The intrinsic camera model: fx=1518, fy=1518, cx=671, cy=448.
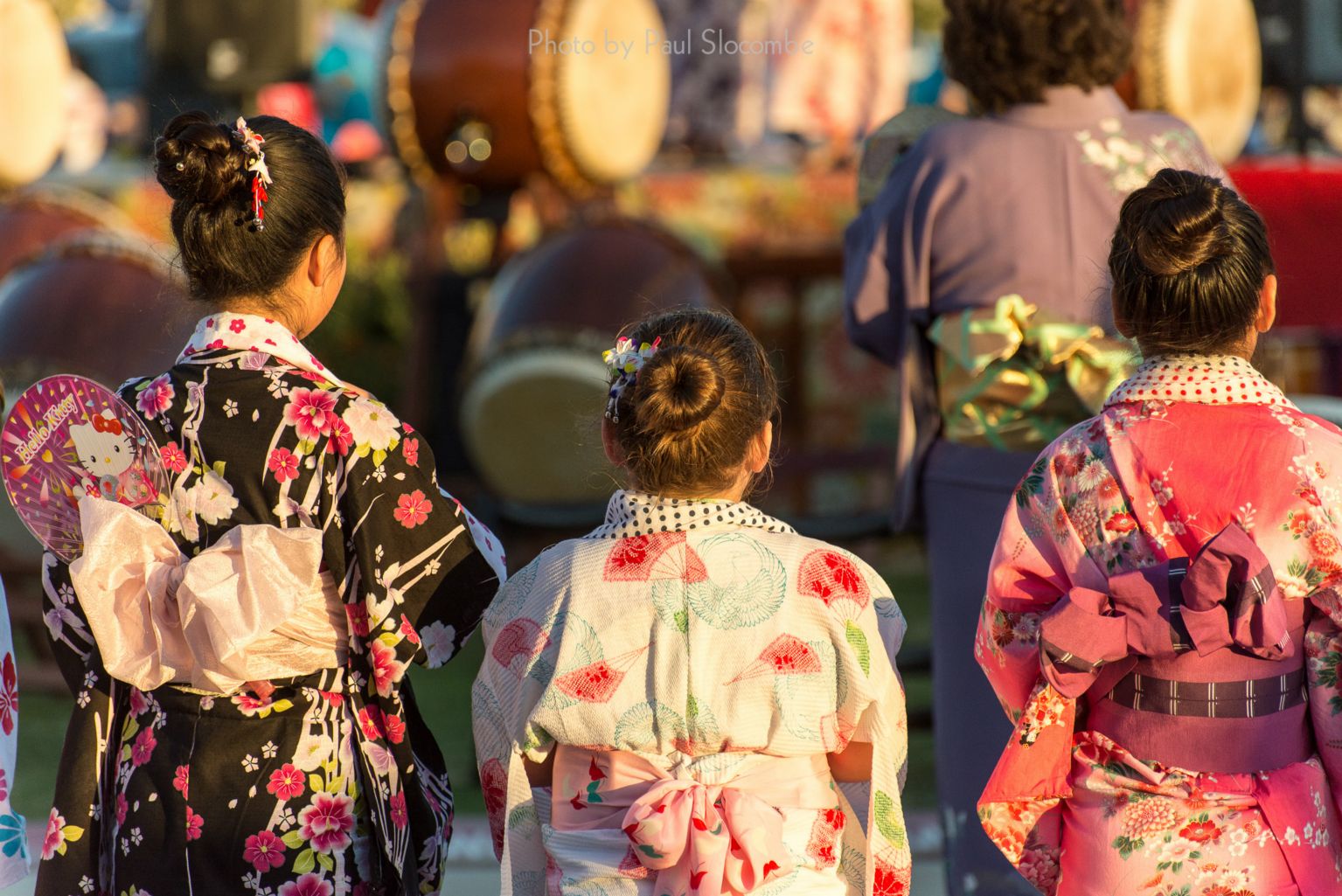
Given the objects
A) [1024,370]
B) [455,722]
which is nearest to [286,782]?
[1024,370]

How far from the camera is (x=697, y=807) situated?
1421 mm

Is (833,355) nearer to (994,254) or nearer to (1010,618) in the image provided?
(994,254)

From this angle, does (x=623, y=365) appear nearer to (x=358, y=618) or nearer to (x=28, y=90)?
(x=358, y=618)

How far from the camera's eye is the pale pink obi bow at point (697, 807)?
1.41m

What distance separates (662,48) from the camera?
16.8ft

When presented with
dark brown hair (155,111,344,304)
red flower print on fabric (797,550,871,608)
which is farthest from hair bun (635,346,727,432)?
dark brown hair (155,111,344,304)

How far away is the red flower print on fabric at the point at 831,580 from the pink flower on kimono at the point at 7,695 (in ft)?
3.00

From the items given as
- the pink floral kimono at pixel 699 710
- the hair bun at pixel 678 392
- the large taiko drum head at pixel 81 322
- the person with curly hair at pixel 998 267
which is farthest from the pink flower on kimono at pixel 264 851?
the large taiko drum head at pixel 81 322

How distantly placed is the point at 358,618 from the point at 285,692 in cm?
11

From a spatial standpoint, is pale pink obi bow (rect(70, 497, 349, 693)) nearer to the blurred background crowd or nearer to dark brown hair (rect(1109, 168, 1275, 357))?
the blurred background crowd

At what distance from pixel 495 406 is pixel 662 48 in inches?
75.7

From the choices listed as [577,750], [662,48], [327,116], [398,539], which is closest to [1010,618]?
[577,750]

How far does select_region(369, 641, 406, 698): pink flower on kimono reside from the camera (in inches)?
61.6

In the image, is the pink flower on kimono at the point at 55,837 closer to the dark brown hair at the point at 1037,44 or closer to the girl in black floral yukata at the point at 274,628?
the girl in black floral yukata at the point at 274,628
